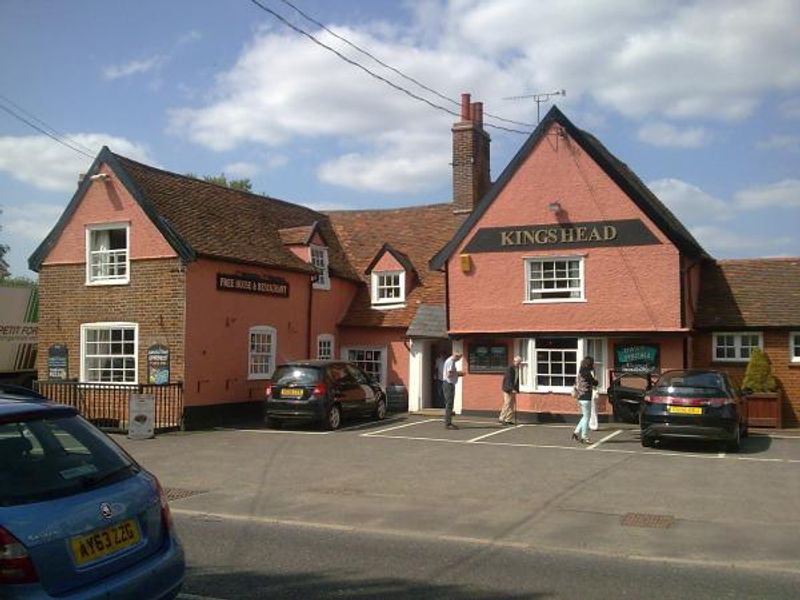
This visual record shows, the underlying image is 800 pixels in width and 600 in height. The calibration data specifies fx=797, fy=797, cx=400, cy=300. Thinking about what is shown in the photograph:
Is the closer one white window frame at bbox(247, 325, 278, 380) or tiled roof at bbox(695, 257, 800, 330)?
tiled roof at bbox(695, 257, 800, 330)

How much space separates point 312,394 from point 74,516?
13915 millimetres

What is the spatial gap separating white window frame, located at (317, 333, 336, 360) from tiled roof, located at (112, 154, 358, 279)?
206cm

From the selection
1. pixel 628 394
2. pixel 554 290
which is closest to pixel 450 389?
pixel 628 394

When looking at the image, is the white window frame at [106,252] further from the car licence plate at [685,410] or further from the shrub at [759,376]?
the shrub at [759,376]

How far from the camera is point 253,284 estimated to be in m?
21.8

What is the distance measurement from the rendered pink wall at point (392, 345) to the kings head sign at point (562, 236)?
4.47m

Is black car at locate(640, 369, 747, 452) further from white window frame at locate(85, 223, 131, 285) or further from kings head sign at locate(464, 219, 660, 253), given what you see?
white window frame at locate(85, 223, 131, 285)

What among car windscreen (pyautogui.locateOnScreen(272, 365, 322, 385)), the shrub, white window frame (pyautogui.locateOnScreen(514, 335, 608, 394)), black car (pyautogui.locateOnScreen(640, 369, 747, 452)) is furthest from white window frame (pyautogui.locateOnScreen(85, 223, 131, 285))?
the shrub

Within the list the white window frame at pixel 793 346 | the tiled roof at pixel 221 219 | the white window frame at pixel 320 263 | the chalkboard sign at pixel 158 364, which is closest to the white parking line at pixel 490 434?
the white window frame at pixel 793 346

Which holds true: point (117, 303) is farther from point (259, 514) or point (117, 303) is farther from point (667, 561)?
point (667, 561)

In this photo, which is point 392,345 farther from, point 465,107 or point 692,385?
point 692,385

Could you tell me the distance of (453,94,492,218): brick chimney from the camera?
25.6 metres

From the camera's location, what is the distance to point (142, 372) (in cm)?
1991

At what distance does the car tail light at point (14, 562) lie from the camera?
397 cm
